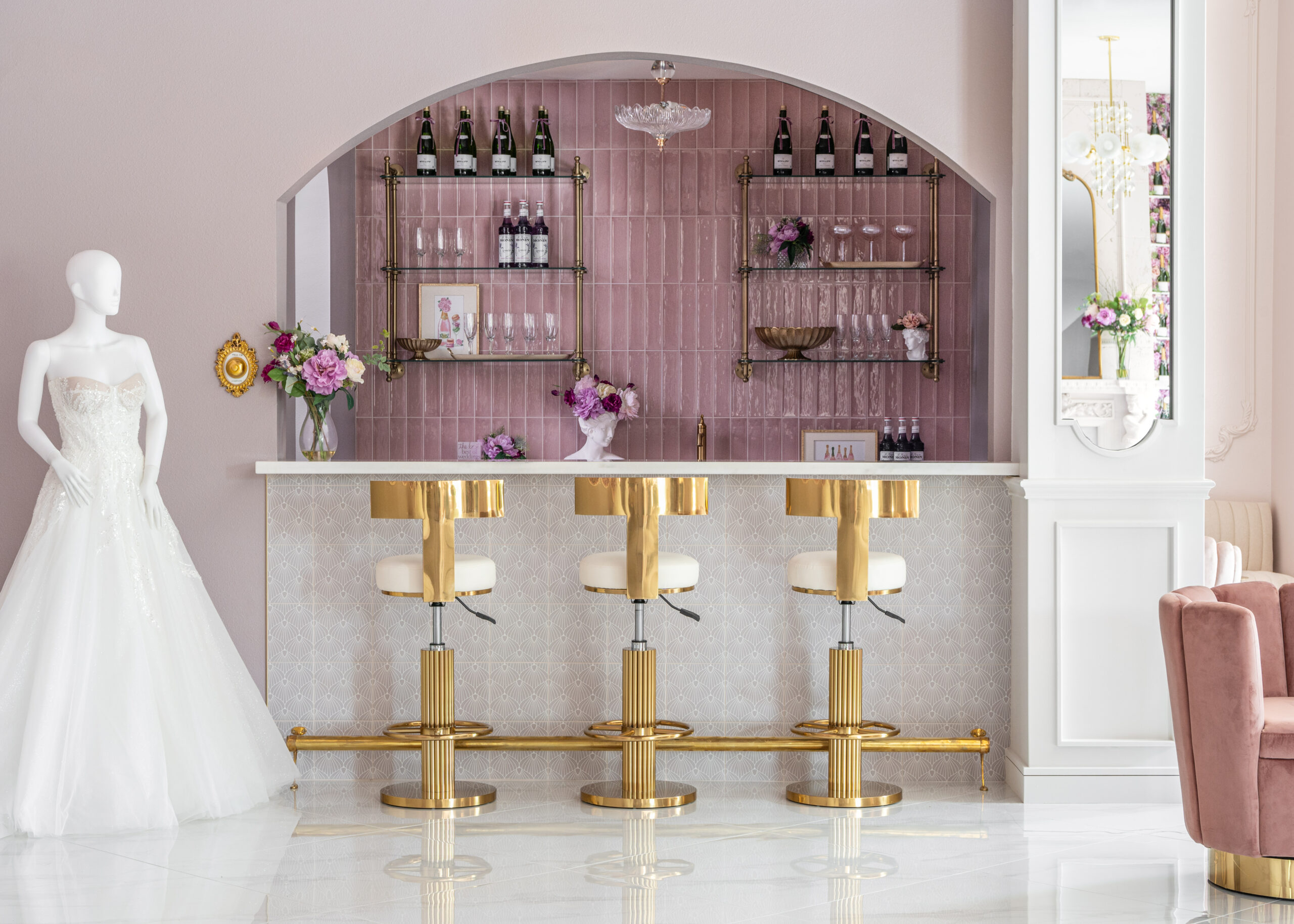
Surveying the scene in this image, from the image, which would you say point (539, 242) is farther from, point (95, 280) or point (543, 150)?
point (95, 280)

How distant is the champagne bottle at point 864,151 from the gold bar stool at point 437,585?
3.02 m

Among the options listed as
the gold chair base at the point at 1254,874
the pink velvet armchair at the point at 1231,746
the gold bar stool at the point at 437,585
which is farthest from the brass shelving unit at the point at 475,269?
the gold chair base at the point at 1254,874

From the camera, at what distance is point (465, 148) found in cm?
624

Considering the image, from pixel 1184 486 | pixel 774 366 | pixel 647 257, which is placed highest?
pixel 647 257

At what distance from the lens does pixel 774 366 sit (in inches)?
250

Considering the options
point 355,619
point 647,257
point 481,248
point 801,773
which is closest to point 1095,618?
point 801,773

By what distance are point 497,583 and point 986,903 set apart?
2.03 m

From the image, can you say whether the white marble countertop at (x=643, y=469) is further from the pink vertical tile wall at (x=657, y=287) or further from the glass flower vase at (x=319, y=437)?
the pink vertical tile wall at (x=657, y=287)

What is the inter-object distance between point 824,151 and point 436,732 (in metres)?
3.64

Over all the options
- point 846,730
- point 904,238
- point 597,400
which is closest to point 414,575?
point 846,730

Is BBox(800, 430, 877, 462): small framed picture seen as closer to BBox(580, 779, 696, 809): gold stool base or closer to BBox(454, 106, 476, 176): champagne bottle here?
BBox(454, 106, 476, 176): champagne bottle

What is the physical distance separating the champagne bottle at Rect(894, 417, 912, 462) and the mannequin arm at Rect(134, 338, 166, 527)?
138 inches

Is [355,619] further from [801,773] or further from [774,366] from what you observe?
[774,366]

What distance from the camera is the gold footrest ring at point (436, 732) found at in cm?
405
